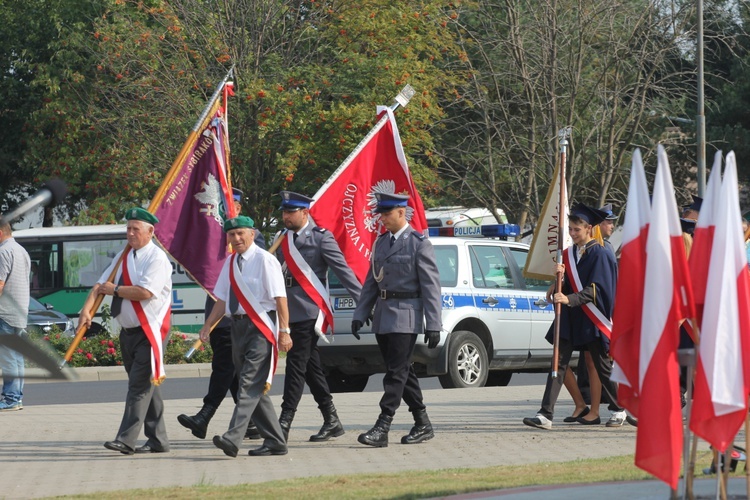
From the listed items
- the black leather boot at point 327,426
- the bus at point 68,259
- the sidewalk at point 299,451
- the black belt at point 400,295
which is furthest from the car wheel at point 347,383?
the bus at point 68,259

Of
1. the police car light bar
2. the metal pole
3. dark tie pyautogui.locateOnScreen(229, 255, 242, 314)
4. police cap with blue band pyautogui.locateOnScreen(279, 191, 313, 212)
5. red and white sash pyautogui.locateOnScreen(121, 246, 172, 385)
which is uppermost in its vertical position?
the metal pole

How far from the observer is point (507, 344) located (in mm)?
14805

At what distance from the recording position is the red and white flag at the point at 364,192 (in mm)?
10711

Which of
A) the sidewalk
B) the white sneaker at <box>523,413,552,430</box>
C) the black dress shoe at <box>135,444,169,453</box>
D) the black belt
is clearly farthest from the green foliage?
the black belt

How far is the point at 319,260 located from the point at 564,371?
2.26m

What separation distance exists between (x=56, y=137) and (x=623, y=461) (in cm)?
2391

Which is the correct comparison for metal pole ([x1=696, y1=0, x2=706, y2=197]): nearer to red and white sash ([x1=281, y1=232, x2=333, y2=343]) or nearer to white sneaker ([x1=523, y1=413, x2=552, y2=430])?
white sneaker ([x1=523, y1=413, x2=552, y2=430])

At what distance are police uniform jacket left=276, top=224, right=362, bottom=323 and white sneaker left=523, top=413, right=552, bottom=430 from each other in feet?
6.02

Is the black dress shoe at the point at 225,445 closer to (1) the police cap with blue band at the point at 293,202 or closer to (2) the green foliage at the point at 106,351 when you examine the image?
(1) the police cap with blue band at the point at 293,202

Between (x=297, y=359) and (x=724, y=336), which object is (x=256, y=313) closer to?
(x=297, y=359)

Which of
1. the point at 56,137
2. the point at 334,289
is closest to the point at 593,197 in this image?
the point at 56,137

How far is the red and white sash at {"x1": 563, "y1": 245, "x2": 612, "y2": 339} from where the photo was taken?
10367 millimetres

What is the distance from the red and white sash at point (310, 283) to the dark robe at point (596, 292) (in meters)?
2.13

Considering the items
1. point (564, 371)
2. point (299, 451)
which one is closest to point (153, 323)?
point (299, 451)
